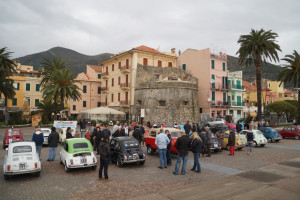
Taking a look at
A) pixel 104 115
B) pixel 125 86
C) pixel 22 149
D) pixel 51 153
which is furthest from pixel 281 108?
pixel 22 149

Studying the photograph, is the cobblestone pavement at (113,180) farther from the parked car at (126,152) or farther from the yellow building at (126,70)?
the yellow building at (126,70)

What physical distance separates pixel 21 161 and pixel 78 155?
2.37m

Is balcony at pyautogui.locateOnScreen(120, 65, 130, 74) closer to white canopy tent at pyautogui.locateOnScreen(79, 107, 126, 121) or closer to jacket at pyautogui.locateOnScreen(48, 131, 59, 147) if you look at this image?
white canopy tent at pyautogui.locateOnScreen(79, 107, 126, 121)

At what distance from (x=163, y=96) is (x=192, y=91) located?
227 inches

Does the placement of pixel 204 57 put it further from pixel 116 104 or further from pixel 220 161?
pixel 220 161

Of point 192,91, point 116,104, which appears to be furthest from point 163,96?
point 116,104

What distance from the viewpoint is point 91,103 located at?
186 ft

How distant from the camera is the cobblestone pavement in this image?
7758 millimetres

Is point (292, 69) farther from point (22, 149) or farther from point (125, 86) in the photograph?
point (22, 149)

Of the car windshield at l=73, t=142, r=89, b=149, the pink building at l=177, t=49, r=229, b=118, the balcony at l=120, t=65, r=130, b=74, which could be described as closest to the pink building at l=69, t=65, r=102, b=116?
the balcony at l=120, t=65, r=130, b=74

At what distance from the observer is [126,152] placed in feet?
37.6

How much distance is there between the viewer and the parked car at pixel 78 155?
1022 centimetres

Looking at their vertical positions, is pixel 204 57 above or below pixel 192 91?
above

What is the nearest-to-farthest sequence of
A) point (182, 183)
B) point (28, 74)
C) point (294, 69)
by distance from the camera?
point (182, 183) < point (294, 69) < point (28, 74)
